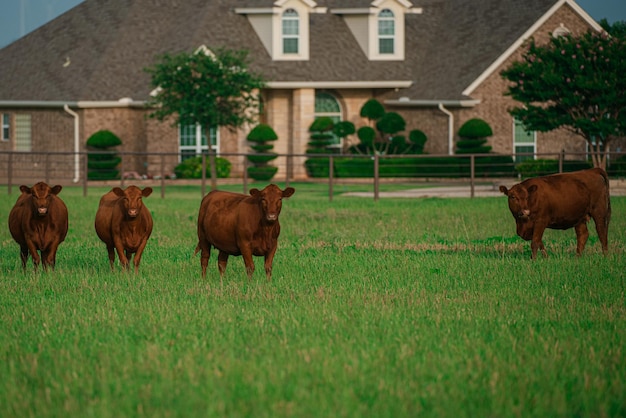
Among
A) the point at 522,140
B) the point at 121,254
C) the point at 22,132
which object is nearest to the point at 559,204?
the point at 121,254

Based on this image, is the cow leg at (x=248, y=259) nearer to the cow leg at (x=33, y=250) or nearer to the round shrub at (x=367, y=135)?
the cow leg at (x=33, y=250)

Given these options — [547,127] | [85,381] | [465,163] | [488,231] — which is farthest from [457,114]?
[85,381]

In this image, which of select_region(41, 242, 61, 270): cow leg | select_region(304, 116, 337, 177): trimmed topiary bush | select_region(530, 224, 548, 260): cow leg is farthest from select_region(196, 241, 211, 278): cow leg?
select_region(304, 116, 337, 177): trimmed topiary bush

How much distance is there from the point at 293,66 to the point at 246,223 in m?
37.1

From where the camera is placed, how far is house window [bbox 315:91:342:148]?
51.4 metres

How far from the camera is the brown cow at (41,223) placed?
15.5 metres

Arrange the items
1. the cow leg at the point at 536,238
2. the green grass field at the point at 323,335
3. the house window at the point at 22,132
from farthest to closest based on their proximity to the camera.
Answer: the house window at the point at 22,132, the cow leg at the point at 536,238, the green grass field at the point at 323,335

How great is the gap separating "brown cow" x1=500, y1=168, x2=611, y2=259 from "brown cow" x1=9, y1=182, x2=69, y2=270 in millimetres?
6264

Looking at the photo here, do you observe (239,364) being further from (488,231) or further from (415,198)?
(415,198)

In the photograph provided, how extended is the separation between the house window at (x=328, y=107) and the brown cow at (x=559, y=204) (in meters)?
33.9

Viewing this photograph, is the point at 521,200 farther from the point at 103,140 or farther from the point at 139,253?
the point at 103,140

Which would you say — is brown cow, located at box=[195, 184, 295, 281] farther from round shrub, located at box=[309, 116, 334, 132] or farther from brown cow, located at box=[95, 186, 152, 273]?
round shrub, located at box=[309, 116, 334, 132]

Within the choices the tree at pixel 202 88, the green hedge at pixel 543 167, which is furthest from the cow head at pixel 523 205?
the tree at pixel 202 88

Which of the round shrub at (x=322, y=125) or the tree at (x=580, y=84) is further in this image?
the round shrub at (x=322, y=125)
